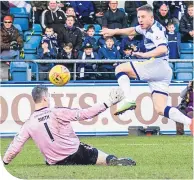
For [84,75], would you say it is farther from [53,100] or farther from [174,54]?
[174,54]

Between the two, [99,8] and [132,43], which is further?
[99,8]

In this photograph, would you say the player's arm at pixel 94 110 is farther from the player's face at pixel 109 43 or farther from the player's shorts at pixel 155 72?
the player's face at pixel 109 43

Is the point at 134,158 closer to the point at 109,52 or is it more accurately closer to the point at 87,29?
the point at 109,52

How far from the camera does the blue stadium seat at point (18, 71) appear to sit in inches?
831

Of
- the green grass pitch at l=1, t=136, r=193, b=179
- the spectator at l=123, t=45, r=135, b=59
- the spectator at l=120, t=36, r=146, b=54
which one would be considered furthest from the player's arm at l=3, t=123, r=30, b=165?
the spectator at l=120, t=36, r=146, b=54

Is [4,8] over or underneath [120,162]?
over

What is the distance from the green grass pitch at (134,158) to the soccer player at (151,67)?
0.91 m

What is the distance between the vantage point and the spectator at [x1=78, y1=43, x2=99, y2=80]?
2153 cm

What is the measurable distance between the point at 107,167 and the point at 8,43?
9.90m

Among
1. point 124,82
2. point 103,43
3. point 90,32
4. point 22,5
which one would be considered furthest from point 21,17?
point 124,82

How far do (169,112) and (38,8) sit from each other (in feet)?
33.8

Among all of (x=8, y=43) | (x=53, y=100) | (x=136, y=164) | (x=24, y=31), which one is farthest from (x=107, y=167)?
(x=24, y=31)

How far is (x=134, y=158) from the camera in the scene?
1434cm

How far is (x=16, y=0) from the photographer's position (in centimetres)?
2400
